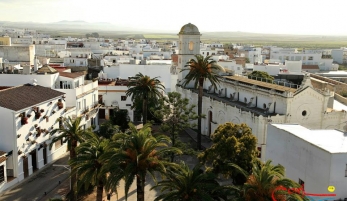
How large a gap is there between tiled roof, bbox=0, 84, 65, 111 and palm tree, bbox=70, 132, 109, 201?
11.3 metres

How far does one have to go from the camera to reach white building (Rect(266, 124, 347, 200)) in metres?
22.0

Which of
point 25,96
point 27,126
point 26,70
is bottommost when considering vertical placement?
point 27,126

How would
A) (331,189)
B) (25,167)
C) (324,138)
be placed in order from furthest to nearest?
(25,167) → (324,138) → (331,189)

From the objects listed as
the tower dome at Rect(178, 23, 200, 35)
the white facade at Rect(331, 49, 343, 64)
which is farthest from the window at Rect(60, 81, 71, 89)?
the white facade at Rect(331, 49, 343, 64)

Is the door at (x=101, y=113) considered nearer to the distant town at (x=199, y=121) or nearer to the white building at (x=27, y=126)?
the distant town at (x=199, y=121)

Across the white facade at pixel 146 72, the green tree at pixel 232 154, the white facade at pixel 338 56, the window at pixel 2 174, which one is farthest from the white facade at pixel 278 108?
the white facade at pixel 338 56

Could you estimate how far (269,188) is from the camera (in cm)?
1833

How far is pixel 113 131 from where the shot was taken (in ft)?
140

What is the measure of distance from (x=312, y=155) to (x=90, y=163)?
14.0 meters

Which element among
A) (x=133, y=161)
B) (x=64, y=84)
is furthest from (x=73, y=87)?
(x=133, y=161)

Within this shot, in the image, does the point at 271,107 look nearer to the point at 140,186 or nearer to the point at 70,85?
the point at 140,186

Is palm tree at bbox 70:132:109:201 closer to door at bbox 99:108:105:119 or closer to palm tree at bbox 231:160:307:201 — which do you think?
palm tree at bbox 231:160:307:201

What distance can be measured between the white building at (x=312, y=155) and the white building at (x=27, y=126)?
69.8 ft

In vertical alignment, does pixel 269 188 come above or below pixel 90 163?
above
